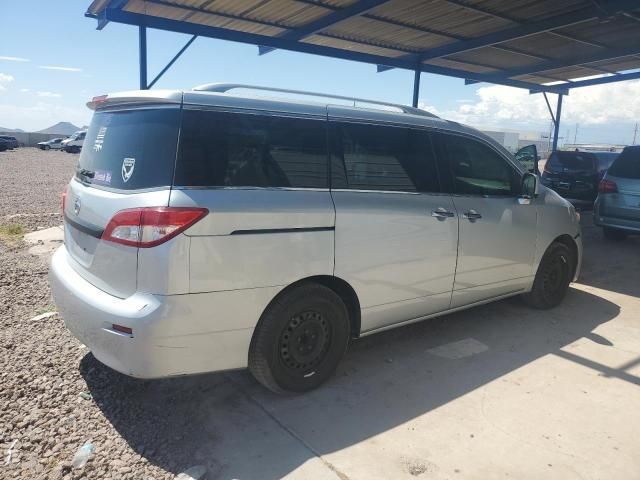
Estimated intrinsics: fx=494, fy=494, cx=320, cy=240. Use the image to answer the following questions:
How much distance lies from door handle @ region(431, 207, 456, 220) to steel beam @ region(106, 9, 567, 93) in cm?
669

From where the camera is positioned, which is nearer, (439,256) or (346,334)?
(346,334)

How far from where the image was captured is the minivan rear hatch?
2.76 m

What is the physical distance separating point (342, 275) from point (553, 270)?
3.03 metres

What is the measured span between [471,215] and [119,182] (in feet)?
9.11

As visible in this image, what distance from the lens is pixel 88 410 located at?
10.3ft

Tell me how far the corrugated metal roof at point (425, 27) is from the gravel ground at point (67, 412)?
5742 mm

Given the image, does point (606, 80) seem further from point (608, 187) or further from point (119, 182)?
point (119, 182)

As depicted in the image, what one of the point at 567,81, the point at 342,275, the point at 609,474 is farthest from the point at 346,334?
the point at 567,81

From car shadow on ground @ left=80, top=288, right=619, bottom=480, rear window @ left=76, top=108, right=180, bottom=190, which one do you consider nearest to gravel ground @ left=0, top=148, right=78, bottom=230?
rear window @ left=76, top=108, right=180, bottom=190

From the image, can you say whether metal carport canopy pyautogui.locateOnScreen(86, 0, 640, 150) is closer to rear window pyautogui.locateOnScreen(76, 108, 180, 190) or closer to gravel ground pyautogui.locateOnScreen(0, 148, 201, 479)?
rear window pyautogui.locateOnScreen(76, 108, 180, 190)

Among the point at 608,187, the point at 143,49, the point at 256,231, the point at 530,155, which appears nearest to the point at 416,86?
the point at 530,155

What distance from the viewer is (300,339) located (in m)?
3.34

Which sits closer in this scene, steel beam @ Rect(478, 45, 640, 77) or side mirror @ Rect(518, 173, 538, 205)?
side mirror @ Rect(518, 173, 538, 205)

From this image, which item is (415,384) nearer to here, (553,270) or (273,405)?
(273,405)
